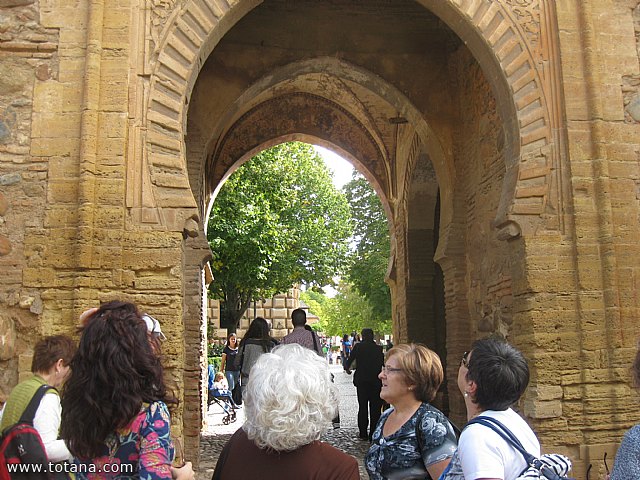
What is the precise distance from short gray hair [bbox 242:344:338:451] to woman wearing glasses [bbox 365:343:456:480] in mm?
834

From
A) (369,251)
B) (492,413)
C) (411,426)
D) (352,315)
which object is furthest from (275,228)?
(352,315)

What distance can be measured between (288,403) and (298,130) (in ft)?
38.6

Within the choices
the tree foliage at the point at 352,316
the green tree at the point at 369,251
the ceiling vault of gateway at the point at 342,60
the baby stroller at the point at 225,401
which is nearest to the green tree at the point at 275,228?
the green tree at the point at 369,251

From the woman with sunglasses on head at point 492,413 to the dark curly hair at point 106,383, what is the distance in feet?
3.76

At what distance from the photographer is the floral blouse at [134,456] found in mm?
2158

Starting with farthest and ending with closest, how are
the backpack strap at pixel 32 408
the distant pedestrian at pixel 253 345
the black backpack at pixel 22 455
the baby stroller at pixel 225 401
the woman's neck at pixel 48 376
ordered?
the baby stroller at pixel 225 401, the distant pedestrian at pixel 253 345, the woman's neck at pixel 48 376, the backpack strap at pixel 32 408, the black backpack at pixel 22 455

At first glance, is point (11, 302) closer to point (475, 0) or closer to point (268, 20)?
point (475, 0)

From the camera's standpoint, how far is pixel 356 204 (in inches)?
1201

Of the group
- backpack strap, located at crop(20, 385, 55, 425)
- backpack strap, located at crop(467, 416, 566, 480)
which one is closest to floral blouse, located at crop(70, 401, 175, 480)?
backpack strap, located at crop(20, 385, 55, 425)

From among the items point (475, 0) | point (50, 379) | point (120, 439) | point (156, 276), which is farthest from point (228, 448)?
point (475, 0)

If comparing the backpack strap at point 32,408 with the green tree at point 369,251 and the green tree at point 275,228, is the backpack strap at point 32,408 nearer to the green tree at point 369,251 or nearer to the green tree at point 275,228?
the green tree at point 275,228

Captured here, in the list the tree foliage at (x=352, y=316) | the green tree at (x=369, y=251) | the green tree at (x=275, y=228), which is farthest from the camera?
the tree foliage at (x=352, y=316)

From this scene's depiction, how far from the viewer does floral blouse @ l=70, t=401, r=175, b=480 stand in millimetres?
2158

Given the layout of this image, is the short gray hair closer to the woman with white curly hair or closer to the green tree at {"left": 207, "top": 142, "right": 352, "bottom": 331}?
the woman with white curly hair
